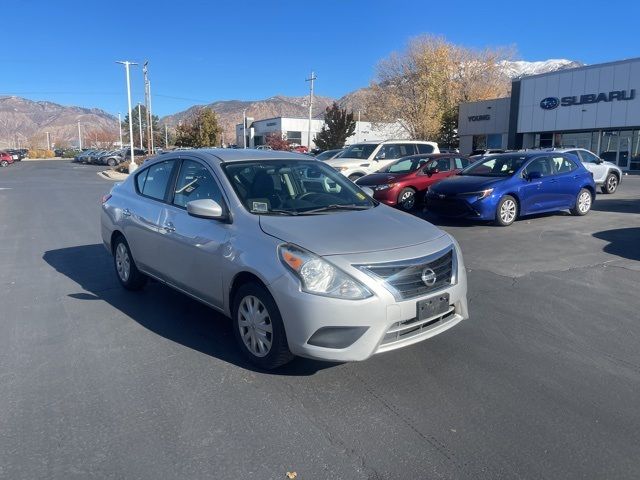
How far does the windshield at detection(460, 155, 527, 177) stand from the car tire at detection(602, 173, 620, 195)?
7.36 meters

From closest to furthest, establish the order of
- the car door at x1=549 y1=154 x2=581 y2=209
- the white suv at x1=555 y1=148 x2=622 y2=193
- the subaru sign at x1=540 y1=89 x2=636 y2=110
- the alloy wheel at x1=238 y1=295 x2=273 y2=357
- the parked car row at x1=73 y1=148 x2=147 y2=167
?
the alloy wheel at x1=238 y1=295 x2=273 y2=357, the car door at x1=549 y1=154 x2=581 y2=209, the white suv at x1=555 y1=148 x2=622 y2=193, the subaru sign at x1=540 y1=89 x2=636 y2=110, the parked car row at x1=73 y1=148 x2=147 y2=167

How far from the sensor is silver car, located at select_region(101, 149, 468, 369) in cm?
347

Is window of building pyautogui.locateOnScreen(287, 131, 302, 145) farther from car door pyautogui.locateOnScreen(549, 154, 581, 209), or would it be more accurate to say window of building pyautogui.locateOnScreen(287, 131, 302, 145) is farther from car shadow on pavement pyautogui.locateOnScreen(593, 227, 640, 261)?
car shadow on pavement pyautogui.locateOnScreen(593, 227, 640, 261)

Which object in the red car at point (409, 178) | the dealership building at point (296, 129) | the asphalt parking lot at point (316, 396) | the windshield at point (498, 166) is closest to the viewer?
the asphalt parking lot at point (316, 396)

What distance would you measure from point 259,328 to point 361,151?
13917 mm

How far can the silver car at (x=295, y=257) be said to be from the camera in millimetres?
3467

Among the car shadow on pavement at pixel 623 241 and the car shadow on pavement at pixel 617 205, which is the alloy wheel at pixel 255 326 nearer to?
the car shadow on pavement at pixel 623 241

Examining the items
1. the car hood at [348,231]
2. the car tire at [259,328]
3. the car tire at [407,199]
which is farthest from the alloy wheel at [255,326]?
the car tire at [407,199]

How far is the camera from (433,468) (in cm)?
279

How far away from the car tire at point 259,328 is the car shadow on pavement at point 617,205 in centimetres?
1139

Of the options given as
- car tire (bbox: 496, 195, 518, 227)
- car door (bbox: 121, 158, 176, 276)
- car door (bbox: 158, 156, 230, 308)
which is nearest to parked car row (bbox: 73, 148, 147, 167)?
car tire (bbox: 496, 195, 518, 227)

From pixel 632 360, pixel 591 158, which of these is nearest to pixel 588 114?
pixel 591 158

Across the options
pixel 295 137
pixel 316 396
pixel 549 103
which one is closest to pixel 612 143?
pixel 549 103

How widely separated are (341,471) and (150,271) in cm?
334
